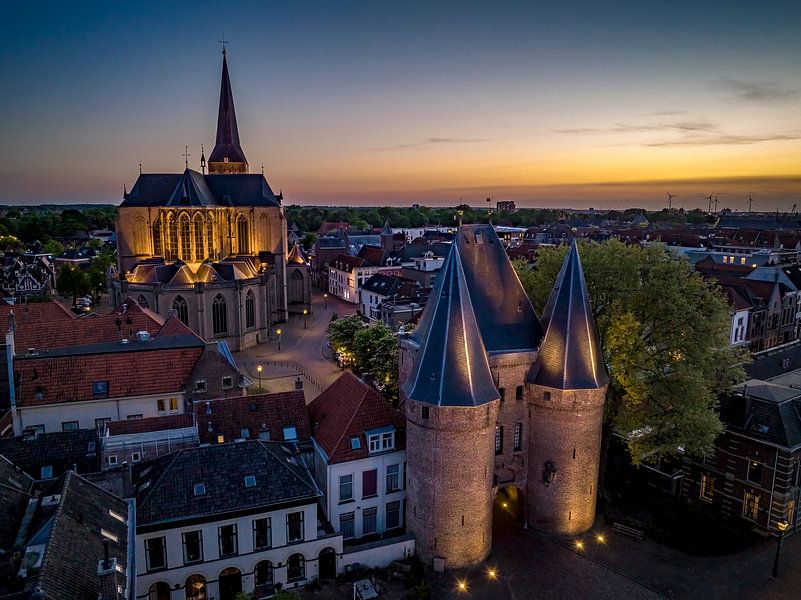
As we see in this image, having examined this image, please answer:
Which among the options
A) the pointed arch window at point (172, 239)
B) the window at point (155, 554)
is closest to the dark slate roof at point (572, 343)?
the window at point (155, 554)

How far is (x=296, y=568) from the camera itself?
29078 mm

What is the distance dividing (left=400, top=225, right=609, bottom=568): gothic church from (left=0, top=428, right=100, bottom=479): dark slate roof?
661 inches

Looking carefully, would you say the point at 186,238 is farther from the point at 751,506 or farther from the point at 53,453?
the point at 751,506

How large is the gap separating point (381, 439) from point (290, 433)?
586cm

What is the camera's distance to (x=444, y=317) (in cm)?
2891

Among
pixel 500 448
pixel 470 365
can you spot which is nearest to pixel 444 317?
pixel 470 365

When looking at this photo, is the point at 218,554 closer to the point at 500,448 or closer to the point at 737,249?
the point at 500,448

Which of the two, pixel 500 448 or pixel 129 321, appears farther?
pixel 129 321

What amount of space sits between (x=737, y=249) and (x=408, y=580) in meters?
117

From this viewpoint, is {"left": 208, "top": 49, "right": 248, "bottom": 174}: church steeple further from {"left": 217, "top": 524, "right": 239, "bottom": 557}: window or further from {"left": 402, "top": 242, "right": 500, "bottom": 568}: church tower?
{"left": 217, "top": 524, "right": 239, "bottom": 557}: window

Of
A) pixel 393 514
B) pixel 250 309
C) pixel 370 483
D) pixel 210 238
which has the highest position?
pixel 210 238

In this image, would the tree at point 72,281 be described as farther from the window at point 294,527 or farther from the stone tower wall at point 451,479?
the stone tower wall at point 451,479

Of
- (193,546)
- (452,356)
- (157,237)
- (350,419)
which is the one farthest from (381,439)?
(157,237)

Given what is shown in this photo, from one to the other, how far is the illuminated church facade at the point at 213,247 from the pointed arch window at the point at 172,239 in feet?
0.34
